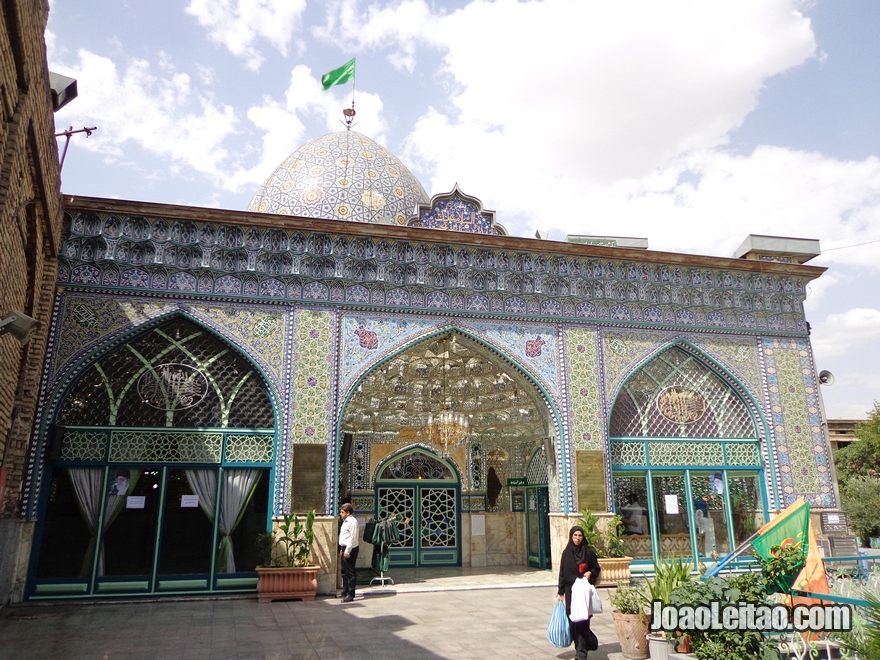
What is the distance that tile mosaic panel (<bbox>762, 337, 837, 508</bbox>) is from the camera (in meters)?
11.4

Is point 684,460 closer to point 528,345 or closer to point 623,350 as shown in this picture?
point 623,350

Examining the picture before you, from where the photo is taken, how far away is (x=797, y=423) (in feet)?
38.3

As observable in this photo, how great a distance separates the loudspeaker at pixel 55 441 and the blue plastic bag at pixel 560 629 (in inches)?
268

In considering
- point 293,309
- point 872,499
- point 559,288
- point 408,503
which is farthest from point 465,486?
point 872,499

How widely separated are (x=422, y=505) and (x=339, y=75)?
8.59 m

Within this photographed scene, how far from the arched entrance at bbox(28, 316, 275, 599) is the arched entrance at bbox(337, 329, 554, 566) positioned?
10.1 feet

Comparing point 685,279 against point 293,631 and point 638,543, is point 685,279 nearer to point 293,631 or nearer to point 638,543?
point 638,543

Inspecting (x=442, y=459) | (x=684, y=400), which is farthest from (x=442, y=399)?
(x=684, y=400)

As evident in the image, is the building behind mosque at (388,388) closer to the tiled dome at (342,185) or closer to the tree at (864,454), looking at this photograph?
the tiled dome at (342,185)

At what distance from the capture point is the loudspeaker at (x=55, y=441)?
8836mm

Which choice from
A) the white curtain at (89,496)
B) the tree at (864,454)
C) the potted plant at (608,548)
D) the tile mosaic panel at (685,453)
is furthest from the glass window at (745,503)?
the tree at (864,454)

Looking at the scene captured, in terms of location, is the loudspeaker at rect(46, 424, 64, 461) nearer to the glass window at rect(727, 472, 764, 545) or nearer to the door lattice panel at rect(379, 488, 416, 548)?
the door lattice panel at rect(379, 488, 416, 548)

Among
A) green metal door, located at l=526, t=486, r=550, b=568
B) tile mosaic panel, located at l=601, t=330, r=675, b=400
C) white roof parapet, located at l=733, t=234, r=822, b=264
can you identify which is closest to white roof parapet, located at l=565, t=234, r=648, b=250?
white roof parapet, located at l=733, t=234, r=822, b=264

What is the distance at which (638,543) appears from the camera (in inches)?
432
